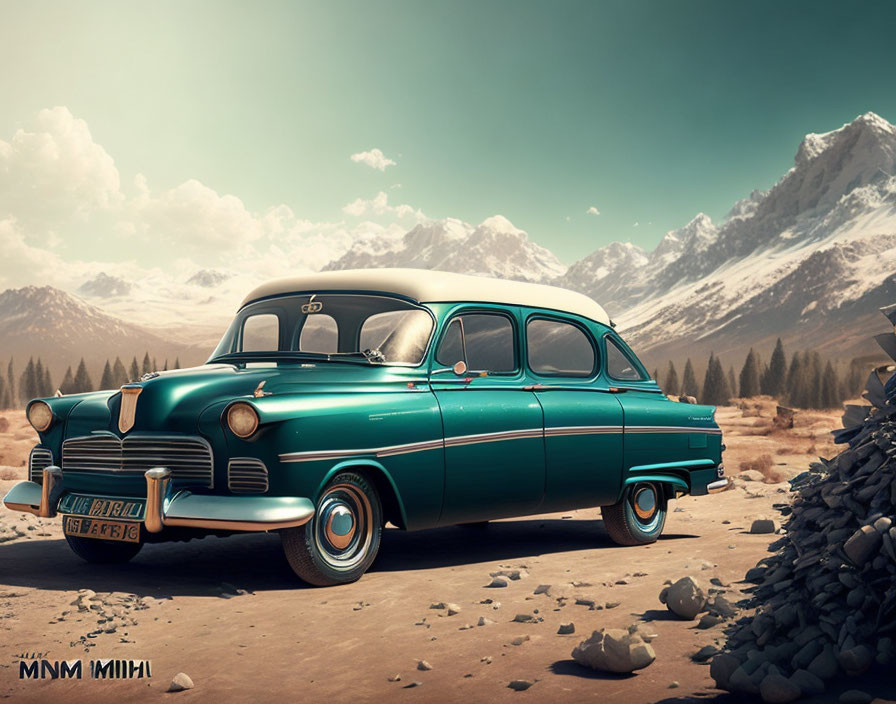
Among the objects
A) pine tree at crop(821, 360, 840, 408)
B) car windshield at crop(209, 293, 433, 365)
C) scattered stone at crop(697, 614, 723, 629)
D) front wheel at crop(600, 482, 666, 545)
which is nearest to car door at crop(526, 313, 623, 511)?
front wheel at crop(600, 482, 666, 545)

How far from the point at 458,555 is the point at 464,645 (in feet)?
10.2

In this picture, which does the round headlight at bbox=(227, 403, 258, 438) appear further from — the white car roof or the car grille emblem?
the white car roof

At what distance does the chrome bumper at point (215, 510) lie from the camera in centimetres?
620

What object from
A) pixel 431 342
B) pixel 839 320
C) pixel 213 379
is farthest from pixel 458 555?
pixel 839 320

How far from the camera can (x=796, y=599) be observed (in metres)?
4.73

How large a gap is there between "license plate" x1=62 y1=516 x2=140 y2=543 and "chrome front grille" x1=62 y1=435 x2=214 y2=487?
36 cm

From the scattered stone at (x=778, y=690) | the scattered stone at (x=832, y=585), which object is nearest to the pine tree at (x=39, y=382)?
the scattered stone at (x=832, y=585)

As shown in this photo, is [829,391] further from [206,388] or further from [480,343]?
[206,388]

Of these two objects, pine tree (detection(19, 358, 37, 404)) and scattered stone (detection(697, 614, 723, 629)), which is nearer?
scattered stone (detection(697, 614, 723, 629))

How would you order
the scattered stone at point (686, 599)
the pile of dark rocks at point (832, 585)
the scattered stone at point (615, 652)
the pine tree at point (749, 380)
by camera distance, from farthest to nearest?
the pine tree at point (749, 380) → the scattered stone at point (686, 599) → the scattered stone at point (615, 652) → the pile of dark rocks at point (832, 585)

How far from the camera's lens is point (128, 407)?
6906mm

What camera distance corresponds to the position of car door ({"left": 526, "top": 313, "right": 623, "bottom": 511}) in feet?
26.7

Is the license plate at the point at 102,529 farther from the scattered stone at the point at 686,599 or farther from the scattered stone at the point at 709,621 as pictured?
the scattered stone at the point at 709,621

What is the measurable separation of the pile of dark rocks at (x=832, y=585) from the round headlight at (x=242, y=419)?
10.3 ft
